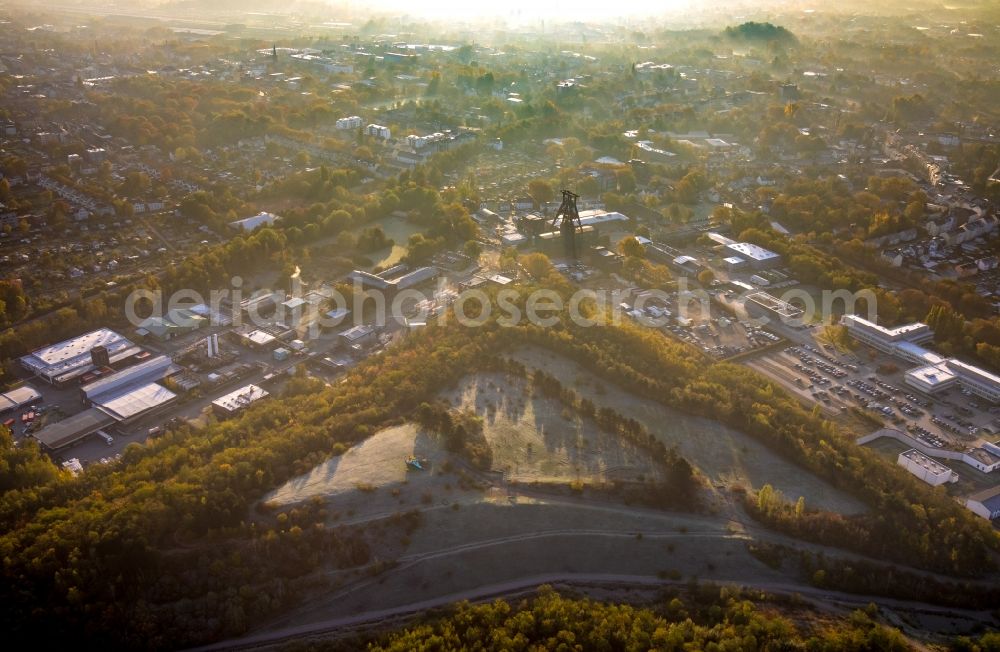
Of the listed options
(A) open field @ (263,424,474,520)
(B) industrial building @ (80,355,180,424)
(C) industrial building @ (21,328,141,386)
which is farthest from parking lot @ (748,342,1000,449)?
(C) industrial building @ (21,328,141,386)

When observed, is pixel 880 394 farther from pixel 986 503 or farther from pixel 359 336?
pixel 359 336

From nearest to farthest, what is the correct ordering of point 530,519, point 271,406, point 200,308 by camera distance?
1. point 530,519
2. point 271,406
3. point 200,308

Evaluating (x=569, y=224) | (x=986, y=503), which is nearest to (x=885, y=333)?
(x=986, y=503)

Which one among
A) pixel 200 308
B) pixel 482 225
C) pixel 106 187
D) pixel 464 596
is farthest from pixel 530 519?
pixel 106 187

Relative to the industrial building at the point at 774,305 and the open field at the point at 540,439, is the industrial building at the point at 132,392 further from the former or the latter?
the industrial building at the point at 774,305

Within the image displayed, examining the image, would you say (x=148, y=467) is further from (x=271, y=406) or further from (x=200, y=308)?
(x=200, y=308)

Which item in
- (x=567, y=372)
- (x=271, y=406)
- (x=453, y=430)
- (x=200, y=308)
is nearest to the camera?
(x=453, y=430)

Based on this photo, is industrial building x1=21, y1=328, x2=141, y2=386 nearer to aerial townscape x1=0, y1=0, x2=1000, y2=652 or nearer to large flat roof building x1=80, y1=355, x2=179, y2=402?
aerial townscape x1=0, y1=0, x2=1000, y2=652
